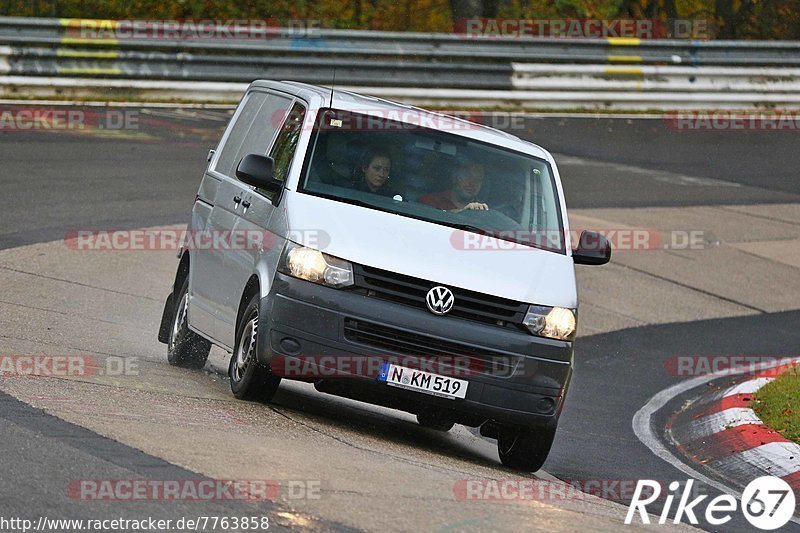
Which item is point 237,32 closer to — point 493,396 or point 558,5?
point 558,5

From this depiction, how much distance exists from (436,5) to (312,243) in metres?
27.4

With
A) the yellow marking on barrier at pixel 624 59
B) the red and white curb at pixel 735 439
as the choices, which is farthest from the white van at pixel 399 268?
the yellow marking on barrier at pixel 624 59

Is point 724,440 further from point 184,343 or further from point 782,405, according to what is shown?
point 184,343

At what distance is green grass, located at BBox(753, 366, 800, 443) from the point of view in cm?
940

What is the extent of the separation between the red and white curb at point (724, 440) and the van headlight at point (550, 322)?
1347 millimetres

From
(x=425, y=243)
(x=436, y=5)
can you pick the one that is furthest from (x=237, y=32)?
(x=425, y=243)

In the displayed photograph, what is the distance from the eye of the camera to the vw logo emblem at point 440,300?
302 inches

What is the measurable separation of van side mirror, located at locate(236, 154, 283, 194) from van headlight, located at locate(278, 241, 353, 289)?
0.59 meters

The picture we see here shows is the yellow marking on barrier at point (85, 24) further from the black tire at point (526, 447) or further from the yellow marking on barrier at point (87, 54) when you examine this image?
the black tire at point (526, 447)

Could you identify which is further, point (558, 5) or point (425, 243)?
point (558, 5)

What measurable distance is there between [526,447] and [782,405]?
2561 mm

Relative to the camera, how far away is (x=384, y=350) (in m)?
7.64

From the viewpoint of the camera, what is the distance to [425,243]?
26.1ft

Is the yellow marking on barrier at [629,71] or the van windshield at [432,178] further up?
the van windshield at [432,178]
